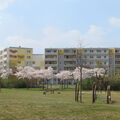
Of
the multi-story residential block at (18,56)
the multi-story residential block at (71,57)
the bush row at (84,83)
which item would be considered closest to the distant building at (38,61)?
the multi-story residential block at (18,56)

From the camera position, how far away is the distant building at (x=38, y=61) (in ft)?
332

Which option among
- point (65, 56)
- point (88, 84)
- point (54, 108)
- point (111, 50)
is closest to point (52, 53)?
point (65, 56)

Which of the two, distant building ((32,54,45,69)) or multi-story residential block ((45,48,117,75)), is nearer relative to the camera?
multi-story residential block ((45,48,117,75))

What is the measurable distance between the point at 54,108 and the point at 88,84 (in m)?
39.4

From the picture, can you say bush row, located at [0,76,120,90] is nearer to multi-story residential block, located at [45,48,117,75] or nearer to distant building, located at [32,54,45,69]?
multi-story residential block, located at [45,48,117,75]

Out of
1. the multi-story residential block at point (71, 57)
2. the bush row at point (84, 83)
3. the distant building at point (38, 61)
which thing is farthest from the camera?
the distant building at point (38, 61)

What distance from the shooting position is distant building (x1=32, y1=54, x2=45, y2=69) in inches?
3979

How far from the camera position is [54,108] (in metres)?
14.3

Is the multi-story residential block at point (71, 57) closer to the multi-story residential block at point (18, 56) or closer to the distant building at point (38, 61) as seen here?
the distant building at point (38, 61)

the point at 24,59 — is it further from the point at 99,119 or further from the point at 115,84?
the point at 99,119

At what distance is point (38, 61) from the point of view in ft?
Answer: 336

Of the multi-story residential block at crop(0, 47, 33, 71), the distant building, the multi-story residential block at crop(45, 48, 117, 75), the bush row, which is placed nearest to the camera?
the bush row

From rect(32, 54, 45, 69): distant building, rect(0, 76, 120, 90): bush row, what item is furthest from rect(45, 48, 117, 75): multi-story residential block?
rect(0, 76, 120, 90): bush row

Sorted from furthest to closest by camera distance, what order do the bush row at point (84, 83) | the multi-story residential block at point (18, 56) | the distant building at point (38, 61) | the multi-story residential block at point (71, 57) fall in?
the distant building at point (38, 61), the multi-story residential block at point (18, 56), the multi-story residential block at point (71, 57), the bush row at point (84, 83)
